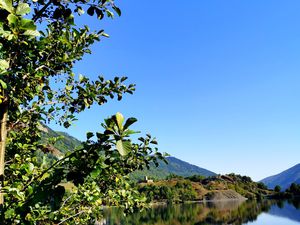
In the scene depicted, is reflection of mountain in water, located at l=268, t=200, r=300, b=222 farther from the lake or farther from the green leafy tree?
the green leafy tree

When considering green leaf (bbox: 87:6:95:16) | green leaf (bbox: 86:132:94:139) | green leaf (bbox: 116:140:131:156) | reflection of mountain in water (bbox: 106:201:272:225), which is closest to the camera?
green leaf (bbox: 116:140:131:156)

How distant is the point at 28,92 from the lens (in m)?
6.70

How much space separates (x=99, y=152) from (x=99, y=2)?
2.80 m

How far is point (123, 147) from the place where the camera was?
2.81m

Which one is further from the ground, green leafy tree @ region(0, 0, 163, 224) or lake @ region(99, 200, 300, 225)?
green leafy tree @ region(0, 0, 163, 224)

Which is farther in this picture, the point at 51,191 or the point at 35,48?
the point at 35,48

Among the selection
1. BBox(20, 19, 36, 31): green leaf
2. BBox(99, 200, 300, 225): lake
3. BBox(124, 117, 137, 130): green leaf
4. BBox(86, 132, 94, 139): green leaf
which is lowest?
BBox(99, 200, 300, 225): lake

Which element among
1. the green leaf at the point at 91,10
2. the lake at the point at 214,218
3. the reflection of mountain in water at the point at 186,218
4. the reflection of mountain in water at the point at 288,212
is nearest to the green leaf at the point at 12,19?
the green leaf at the point at 91,10

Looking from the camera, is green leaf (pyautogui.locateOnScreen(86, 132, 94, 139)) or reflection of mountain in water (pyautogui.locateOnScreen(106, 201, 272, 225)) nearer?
green leaf (pyautogui.locateOnScreen(86, 132, 94, 139))

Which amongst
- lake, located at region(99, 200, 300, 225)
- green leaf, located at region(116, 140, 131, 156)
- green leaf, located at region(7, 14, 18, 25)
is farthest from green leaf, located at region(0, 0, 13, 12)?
lake, located at region(99, 200, 300, 225)

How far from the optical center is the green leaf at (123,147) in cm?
277

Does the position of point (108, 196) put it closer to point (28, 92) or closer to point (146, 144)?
point (146, 144)

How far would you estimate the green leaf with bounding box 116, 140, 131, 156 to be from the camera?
2770 millimetres

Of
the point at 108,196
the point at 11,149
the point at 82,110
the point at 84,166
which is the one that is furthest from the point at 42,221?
the point at 84,166
